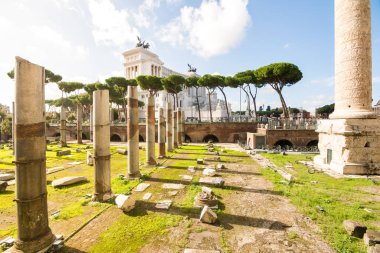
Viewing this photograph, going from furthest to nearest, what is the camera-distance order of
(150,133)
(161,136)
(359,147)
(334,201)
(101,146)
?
(161,136) < (150,133) < (359,147) < (101,146) < (334,201)

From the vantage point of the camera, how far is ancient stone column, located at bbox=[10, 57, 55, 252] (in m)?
4.34

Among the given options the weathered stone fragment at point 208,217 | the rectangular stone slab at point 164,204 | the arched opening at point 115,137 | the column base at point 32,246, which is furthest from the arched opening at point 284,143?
the arched opening at point 115,137

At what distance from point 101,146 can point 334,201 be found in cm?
813

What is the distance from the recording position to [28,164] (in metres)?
4.41

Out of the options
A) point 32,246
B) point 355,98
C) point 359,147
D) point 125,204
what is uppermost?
point 355,98

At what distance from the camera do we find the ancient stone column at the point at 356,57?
1159cm

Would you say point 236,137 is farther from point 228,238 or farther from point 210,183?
point 228,238

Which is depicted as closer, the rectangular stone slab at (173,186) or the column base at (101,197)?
the column base at (101,197)

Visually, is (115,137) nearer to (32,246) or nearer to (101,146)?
(101,146)

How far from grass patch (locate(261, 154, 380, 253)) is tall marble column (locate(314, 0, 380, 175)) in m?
1.86

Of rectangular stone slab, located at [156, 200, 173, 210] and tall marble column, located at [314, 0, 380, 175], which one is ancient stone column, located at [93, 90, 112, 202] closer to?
rectangular stone slab, located at [156, 200, 173, 210]

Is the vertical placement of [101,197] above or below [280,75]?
below

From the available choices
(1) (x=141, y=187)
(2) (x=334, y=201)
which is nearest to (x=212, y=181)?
(1) (x=141, y=187)

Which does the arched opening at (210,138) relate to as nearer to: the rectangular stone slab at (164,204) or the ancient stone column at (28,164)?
the rectangular stone slab at (164,204)
